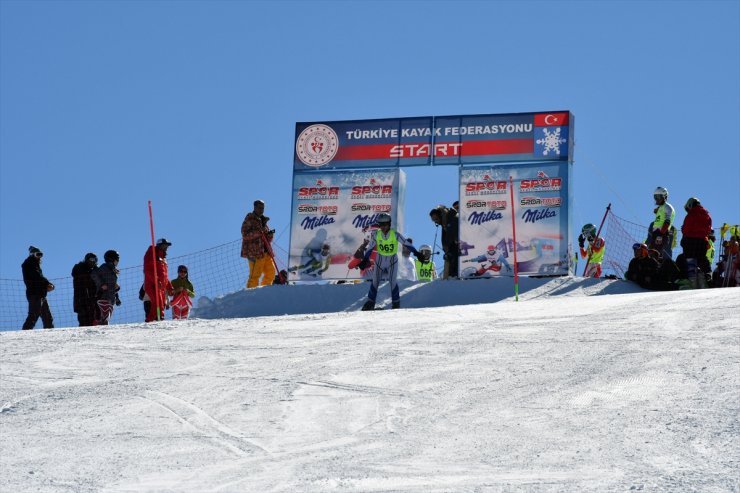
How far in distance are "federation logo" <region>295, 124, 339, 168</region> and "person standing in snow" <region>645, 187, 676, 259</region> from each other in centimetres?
605

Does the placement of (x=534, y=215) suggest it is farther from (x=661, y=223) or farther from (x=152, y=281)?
(x=152, y=281)

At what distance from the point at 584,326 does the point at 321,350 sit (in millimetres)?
3514

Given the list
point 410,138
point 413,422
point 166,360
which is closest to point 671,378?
point 413,422

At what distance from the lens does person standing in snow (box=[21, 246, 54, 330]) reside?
785 inches

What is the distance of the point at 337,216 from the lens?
2388 cm

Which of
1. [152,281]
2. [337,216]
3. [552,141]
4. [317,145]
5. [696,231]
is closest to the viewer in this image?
[152,281]

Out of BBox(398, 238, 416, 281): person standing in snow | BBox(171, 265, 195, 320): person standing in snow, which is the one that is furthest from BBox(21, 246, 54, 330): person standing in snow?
BBox(398, 238, 416, 281): person standing in snow

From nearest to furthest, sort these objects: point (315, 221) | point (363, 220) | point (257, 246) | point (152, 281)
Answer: point (152, 281) < point (257, 246) < point (363, 220) < point (315, 221)

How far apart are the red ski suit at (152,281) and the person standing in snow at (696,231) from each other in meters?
8.43

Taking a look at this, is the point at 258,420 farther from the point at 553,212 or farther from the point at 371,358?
the point at 553,212

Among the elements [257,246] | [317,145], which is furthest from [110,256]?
[317,145]

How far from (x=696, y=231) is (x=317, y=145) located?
731 centimetres

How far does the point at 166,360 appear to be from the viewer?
14469mm

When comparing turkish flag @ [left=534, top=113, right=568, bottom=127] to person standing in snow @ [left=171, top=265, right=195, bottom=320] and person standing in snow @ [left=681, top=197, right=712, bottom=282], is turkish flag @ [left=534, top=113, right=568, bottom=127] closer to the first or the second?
person standing in snow @ [left=681, top=197, right=712, bottom=282]
